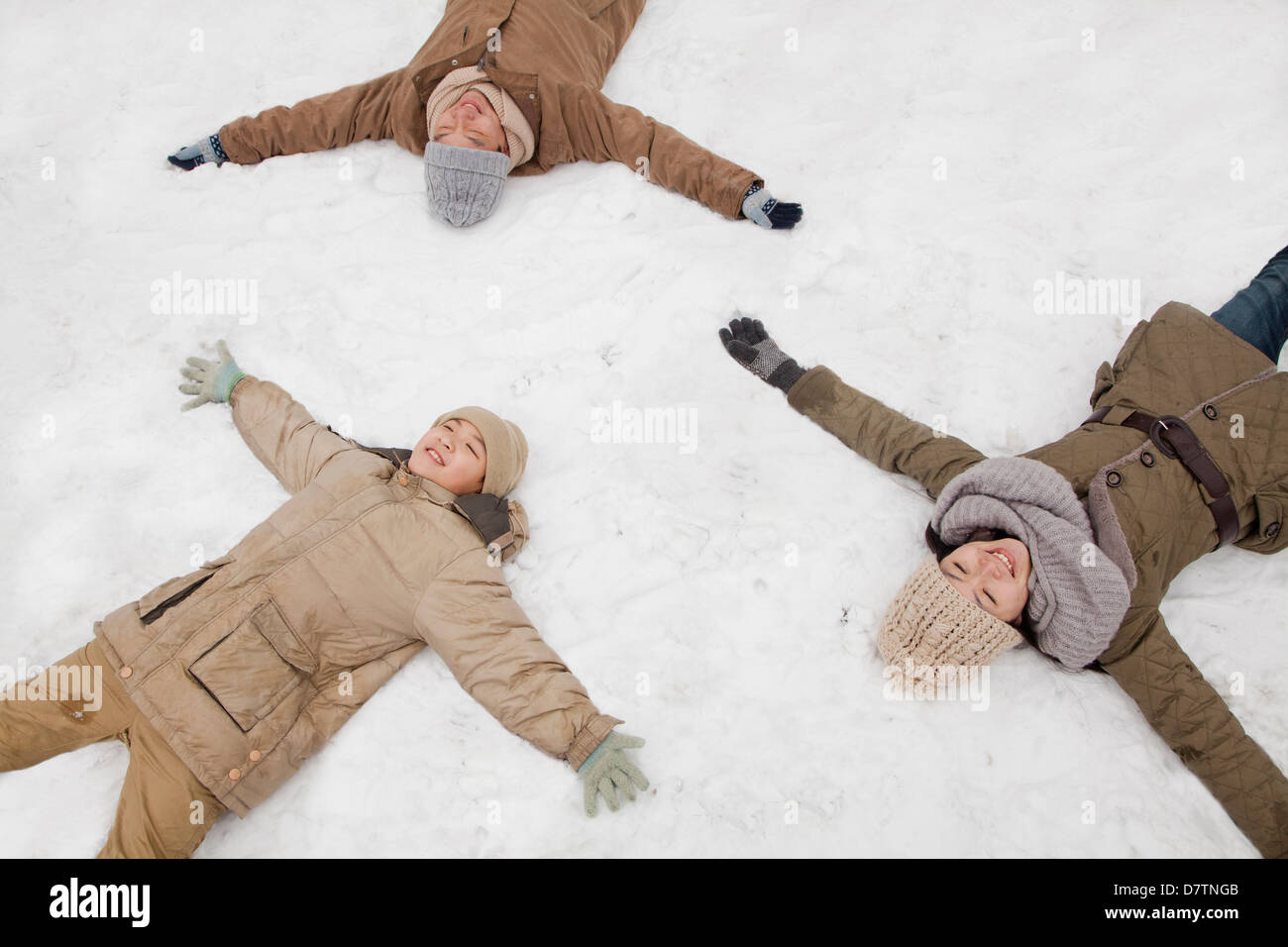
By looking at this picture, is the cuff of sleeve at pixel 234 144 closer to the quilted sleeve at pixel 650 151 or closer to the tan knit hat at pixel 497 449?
the quilted sleeve at pixel 650 151

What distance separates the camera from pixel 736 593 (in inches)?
128

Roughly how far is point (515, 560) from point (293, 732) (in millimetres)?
999

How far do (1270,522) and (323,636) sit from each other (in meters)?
3.60

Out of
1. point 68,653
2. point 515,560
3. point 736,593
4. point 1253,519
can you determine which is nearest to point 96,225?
point 68,653

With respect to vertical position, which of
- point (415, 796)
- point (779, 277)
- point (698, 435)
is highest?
point (779, 277)

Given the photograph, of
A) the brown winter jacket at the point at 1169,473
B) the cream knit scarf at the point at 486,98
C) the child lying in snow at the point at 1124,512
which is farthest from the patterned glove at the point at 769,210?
the cream knit scarf at the point at 486,98

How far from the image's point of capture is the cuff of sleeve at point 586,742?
2.76 metres

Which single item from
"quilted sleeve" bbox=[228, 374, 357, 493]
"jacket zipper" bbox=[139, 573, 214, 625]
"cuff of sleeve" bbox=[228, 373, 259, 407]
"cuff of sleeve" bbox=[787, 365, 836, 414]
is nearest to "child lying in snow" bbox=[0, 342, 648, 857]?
"jacket zipper" bbox=[139, 573, 214, 625]

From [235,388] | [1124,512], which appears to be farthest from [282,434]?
[1124,512]

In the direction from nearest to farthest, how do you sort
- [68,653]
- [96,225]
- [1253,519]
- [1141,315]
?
[68,653]
[1253,519]
[1141,315]
[96,225]

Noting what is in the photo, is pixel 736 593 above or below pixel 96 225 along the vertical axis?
below

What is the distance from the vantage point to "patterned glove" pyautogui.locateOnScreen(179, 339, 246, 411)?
3.63 meters

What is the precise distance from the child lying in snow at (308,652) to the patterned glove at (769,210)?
178cm

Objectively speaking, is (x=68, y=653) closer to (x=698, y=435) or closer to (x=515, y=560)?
(x=515, y=560)
